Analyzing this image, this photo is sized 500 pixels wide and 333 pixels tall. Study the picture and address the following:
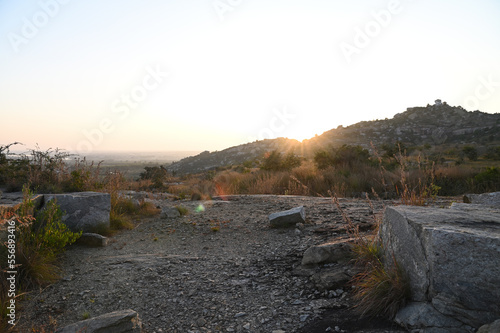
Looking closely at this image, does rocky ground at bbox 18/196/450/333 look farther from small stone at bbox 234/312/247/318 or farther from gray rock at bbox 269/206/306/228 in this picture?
gray rock at bbox 269/206/306/228

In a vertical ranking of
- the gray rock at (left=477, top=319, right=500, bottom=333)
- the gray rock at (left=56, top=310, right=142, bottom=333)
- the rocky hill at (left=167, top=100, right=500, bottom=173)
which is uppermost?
the rocky hill at (left=167, top=100, right=500, bottom=173)

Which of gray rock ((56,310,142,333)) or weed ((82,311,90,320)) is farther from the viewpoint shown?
weed ((82,311,90,320))

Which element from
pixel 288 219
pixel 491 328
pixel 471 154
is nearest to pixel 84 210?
pixel 288 219

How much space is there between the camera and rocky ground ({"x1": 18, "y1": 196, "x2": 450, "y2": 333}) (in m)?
3.08

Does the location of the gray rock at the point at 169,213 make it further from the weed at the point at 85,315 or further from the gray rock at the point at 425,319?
the gray rock at the point at 425,319

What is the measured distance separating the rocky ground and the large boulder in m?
0.42

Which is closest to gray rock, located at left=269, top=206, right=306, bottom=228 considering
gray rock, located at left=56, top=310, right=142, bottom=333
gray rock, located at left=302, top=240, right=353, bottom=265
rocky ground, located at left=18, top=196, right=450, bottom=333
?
rocky ground, located at left=18, top=196, right=450, bottom=333

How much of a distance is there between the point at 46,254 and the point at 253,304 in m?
2.90

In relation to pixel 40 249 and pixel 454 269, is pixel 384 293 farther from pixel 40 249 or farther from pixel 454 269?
pixel 40 249

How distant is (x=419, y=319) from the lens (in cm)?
249

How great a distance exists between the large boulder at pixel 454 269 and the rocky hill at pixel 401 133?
3474 cm

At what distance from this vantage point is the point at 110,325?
8.77 feet

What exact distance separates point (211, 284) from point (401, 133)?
1853 inches

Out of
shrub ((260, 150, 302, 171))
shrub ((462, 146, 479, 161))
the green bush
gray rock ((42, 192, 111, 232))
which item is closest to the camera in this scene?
gray rock ((42, 192, 111, 232))
